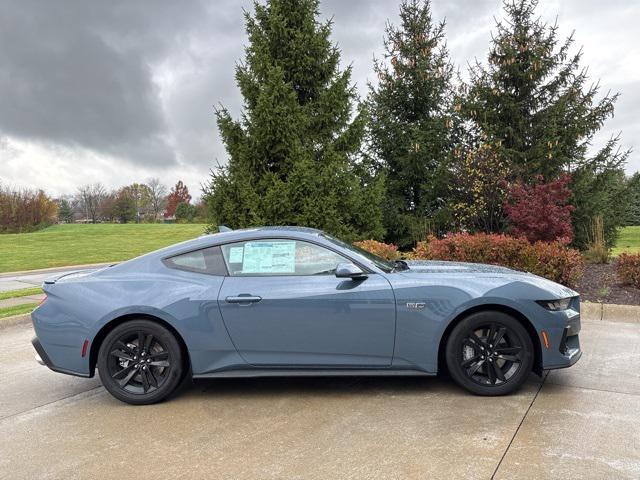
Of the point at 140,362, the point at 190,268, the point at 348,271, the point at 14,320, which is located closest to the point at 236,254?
the point at 190,268

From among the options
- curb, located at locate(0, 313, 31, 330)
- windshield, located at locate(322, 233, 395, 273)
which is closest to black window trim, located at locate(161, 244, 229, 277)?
windshield, located at locate(322, 233, 395, 273)

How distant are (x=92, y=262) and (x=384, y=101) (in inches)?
627

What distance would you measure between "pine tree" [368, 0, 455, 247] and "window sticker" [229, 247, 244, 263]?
504 inches

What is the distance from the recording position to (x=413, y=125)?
17.4 m

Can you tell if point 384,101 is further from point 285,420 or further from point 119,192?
point 119,192

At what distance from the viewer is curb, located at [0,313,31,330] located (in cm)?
715

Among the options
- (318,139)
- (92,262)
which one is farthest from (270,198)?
(92,262)

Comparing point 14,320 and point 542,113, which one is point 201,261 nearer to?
point 14,320

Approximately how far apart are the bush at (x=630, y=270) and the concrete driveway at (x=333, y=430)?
3609 mm

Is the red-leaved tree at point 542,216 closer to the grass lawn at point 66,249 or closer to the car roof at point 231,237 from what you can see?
the car roof at point 231,237

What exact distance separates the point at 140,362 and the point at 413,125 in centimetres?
1524

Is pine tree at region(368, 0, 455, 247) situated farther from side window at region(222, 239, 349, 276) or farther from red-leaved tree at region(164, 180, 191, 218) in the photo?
red-leaved tree at region(164, 180, 191, 218)

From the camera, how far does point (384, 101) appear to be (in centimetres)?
1795

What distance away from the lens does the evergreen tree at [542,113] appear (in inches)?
612
